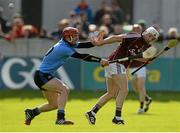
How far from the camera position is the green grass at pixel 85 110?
1823 centimetres

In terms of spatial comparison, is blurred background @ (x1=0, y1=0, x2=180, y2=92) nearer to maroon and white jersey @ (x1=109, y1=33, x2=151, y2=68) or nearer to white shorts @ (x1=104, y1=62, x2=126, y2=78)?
maroon and white jersey @ (x1=109, y1=33, x2=151, y2=68)

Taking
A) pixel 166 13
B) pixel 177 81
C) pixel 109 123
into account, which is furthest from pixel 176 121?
pixel 166 13

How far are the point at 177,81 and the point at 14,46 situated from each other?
4.80 meters

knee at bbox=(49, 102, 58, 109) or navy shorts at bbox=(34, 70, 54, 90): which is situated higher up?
navy shorts at bbox=(34, 70, 54, 90)

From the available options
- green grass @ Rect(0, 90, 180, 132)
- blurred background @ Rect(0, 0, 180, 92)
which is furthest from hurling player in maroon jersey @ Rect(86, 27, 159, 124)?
blurred background @ Rect(0, 0, 180, 92)

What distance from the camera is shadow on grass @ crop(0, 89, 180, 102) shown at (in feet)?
84.5

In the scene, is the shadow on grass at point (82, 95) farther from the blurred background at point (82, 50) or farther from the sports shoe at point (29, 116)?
the sports shoe at point (29, 116)

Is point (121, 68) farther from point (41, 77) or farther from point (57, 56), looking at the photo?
point (41, 77)

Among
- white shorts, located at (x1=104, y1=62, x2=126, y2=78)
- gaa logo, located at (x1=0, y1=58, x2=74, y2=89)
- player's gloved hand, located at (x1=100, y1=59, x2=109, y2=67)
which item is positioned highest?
player's gloved hand, located at (x1=100, y1=59, x2=109, y2=67)

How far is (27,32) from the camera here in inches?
1084

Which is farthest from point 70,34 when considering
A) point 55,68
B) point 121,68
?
point 121,68

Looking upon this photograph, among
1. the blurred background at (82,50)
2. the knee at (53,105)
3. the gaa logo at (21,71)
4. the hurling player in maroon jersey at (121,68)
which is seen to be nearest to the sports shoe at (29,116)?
the knee at (53,105)

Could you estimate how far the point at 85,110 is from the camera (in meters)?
22.6

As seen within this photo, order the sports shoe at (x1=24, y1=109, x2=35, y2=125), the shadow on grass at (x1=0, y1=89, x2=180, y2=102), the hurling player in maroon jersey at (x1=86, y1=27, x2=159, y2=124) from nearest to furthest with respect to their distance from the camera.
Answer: the sports shoe at (x1=24, y1=109, x2=35, y2=125), the hurling player in maroon jersey at (x1=86, y1=27, x2=159, y2=124), the shadow on grass at (x1=0, y1=89, x2=180, y2=102)
